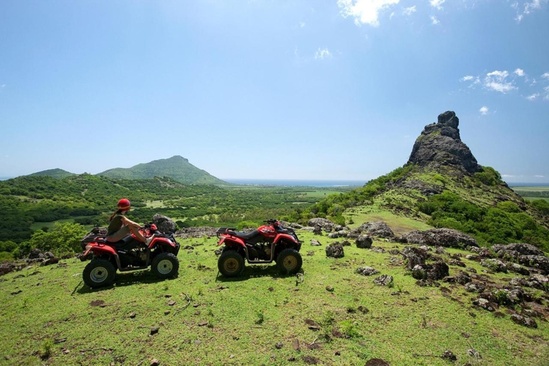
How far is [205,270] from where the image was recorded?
1014 cm

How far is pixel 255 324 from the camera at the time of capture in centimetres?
627

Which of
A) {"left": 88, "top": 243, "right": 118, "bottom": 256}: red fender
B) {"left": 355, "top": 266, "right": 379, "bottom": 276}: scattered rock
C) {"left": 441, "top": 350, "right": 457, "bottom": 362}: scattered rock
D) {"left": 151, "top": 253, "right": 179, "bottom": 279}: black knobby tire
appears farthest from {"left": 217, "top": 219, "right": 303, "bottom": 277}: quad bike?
{"left": 441, "top": 350, "right": 457, "bottom": 362}: scattered rock

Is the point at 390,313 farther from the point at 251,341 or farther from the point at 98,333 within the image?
the point at 98,333

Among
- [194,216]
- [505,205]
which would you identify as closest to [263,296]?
[505,205]

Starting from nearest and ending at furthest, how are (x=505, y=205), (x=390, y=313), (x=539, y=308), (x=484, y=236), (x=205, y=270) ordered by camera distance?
(x=390, y=313) < (x=539, y=308) < (x=205, y=270) < (x=484, y=236) < (x=505, y=205)

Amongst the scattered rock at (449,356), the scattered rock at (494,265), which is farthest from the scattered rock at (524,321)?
the scattered rock at (494,265)

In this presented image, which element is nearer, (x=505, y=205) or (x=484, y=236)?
(x=484, y=236)

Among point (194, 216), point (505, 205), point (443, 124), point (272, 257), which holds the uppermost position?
point (443, 124)

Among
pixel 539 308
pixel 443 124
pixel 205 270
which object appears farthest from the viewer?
pixel 443 124

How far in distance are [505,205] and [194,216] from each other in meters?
95.8

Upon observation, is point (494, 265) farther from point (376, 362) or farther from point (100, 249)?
point (100, 249)

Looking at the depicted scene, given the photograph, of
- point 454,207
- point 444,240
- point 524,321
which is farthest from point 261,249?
point 454,207

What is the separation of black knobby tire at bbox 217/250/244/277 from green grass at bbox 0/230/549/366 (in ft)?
0.94

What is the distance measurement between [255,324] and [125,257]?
5.00 meters
